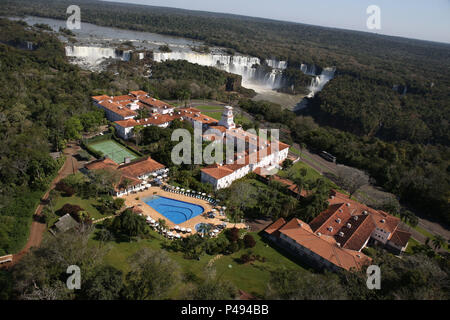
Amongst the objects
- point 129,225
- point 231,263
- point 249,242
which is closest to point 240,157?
point 249,242

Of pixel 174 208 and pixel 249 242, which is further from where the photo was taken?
pixel 174 208

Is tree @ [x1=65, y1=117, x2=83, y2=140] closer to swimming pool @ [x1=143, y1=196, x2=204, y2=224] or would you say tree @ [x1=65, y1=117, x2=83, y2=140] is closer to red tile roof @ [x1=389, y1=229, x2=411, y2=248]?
swimming pool @ [x1=143, y1=196, x2=204, y2=224]

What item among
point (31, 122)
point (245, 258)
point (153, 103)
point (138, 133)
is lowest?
point (245, 258)

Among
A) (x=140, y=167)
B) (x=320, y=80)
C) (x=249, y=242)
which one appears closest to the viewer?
(x=249, y=242)

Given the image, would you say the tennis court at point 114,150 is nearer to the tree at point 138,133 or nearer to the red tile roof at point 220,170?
the tree at point 138,133

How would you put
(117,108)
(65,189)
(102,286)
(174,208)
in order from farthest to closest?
(117,108), (174,208), (65,189), (102,286)

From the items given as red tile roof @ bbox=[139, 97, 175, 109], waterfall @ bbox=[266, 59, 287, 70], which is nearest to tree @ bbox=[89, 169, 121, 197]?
red tile roof @ bbox=[139, 97, 175, 109]

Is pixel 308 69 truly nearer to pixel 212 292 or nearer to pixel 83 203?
pixel 83 203

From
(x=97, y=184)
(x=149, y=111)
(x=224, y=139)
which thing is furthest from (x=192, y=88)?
(x=97, y=184)
